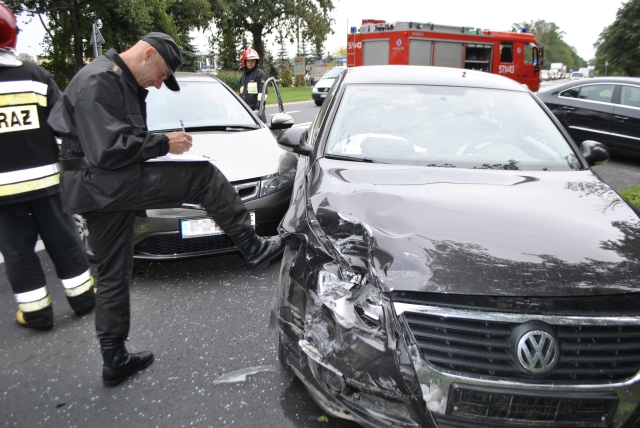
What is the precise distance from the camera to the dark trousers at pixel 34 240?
2.97 metres

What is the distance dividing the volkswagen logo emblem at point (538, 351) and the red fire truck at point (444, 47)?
50.1 feet

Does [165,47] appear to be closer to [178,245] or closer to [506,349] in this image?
[178,245]

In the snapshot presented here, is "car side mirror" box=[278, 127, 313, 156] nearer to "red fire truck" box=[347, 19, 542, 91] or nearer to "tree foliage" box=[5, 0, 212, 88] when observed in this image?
"red fire truck" box=[347, 19, 542, 91]

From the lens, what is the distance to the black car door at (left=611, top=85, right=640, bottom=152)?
7715 millimetres

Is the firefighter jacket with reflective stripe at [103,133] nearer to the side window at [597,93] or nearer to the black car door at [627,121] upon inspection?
the black car door at [627,121]

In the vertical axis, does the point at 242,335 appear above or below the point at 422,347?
below

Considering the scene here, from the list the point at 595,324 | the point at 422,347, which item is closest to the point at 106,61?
the point at 422,347

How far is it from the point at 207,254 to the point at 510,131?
230cm

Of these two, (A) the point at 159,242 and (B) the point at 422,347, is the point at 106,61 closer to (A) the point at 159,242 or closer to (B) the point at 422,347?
(A) the point at 159,242

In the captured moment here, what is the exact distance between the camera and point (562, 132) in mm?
3135

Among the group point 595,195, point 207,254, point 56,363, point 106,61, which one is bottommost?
point 56,363

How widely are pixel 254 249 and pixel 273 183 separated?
106 centimetres

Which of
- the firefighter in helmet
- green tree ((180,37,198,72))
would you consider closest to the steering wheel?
the firefighter in helmet

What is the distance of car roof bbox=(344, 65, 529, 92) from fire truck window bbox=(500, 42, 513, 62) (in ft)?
51.7
